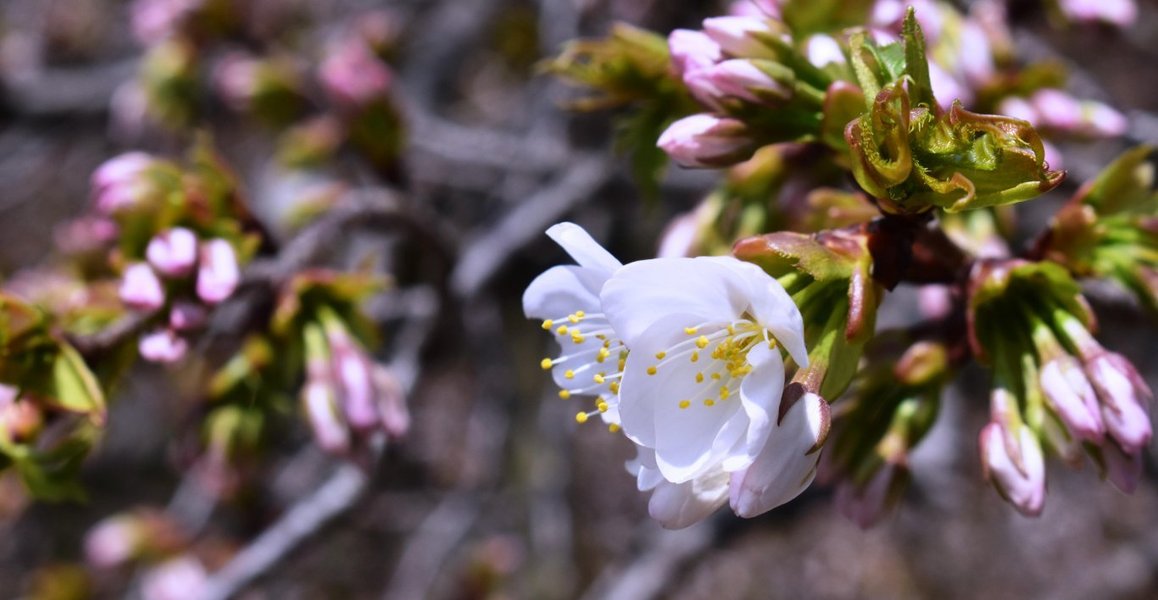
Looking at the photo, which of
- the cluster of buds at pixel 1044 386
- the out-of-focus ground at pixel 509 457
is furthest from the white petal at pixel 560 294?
the out-of-focus ground at pixel 509 457

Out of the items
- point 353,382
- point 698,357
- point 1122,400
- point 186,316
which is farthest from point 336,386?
point 1122,400

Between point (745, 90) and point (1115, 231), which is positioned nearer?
point (745, 90)

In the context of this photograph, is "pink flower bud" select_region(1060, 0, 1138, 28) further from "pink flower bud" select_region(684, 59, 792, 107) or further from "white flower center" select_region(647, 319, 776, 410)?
"white flower center" select_region(647, 319, 776, 410)

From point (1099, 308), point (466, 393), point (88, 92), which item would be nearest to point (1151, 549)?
point (1099, 308)

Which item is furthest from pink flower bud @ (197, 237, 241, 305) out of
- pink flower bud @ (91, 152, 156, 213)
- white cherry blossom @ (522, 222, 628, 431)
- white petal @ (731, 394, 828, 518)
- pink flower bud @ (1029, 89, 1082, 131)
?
pink flower bud @ (1029, 89, 1082, 131)

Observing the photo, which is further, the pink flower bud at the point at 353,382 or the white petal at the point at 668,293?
the pink flower bud at the point at 353,382

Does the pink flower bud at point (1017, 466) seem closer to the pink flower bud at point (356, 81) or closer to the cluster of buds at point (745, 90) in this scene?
the cluster of buds at point (745, 90)

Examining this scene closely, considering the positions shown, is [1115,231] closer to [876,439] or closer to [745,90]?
[876,439]
